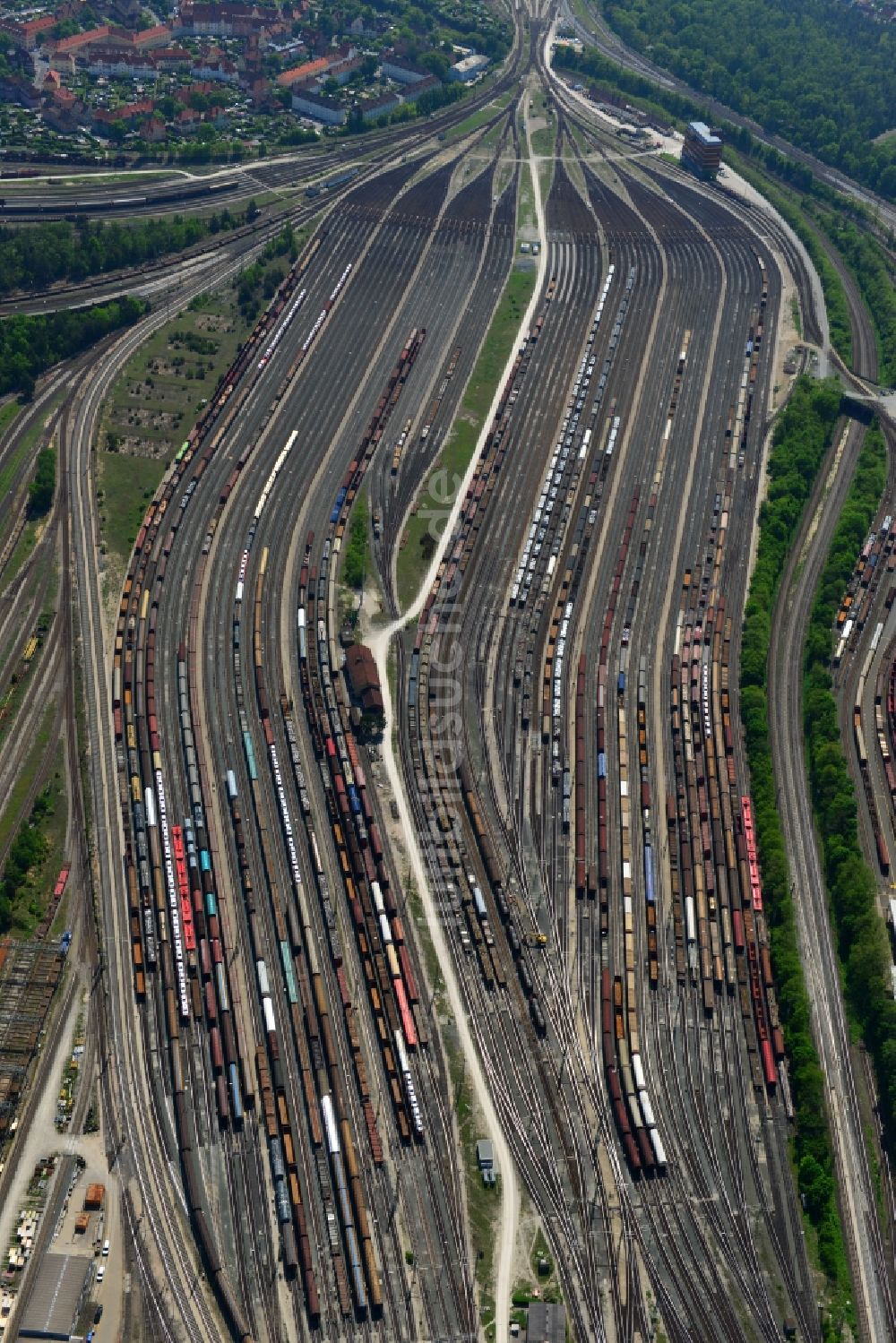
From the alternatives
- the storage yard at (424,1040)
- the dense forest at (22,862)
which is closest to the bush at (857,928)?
the storage yard at (424,1040)

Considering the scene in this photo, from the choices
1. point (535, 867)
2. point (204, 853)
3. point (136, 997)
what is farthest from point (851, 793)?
point (136, 997)

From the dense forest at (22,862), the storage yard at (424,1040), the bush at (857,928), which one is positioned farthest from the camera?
the dense forest at (22,862)

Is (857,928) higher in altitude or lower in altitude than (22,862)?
higher

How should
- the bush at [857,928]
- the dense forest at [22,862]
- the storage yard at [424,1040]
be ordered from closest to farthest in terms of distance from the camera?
1. the storage yard at [424,1040]
2. the bush at [857,928]
3. the dense forest at [22,862]

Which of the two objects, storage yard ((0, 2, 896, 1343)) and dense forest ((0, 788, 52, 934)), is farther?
dense forest ((0, 788, 52, 934))

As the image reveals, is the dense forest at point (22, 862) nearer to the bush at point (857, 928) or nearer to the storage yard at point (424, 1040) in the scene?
the storage yard at point (424, 1040)

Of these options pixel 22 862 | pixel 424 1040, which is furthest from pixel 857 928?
pixel 22 862

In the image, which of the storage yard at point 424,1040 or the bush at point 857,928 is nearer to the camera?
the storage yard at point 424,1040

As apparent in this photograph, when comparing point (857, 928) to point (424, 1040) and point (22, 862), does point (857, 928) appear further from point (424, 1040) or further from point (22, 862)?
point (22, 862)

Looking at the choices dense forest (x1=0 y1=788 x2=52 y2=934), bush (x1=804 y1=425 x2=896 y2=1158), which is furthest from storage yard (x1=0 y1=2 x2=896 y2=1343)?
dense forest (x1=0 y1=788 x2=52 y2=934)

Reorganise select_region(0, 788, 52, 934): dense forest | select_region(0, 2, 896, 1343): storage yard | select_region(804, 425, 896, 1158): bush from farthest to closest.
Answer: select_region(0, 788, 52, 934): dense forest
select_region(804, 425, 896, 1158): bush
select_region(0, 2, 896, 1343): storage yard

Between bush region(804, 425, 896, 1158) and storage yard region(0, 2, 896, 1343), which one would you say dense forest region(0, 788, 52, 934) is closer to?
storage yard region(0, 2, 896, 1343)
